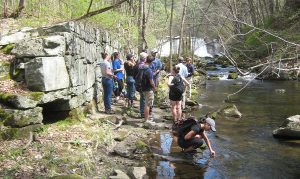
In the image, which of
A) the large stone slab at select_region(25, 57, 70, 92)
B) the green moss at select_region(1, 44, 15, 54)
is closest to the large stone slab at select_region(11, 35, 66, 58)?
the large stone slab at select_region(25, 57, 70, 92)

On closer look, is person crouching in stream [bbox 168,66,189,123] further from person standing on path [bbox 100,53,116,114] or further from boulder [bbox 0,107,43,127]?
boulder [bbox 0,107,43,127]

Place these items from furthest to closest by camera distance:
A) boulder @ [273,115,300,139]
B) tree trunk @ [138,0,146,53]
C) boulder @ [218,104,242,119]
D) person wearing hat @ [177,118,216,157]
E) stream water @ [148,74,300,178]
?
tree trunk @ [138,0,146,53] → boulder @ [218,104,242,119] → boulder @ [273,115,300,139] → person wearing hat @ [177,118,216,157] → stream water @ [148,74,300,178]

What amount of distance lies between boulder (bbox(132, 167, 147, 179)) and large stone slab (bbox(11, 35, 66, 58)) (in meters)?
3.47

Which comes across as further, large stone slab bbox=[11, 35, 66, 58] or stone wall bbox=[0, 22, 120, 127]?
large stone slab bbox=[11, 35, 66, 58]

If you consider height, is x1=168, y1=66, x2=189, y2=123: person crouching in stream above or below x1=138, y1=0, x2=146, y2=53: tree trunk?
below

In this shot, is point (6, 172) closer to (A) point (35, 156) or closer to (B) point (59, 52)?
(A) point (35, 156)

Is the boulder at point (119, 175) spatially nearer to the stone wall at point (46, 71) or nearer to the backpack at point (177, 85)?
the stone wall at point (46, 71)

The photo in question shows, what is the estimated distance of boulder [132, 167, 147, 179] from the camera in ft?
21.8

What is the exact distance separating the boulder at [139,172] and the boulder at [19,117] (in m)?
2.56

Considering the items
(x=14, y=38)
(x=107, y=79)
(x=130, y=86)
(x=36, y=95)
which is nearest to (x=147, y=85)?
(x=107, y=79)

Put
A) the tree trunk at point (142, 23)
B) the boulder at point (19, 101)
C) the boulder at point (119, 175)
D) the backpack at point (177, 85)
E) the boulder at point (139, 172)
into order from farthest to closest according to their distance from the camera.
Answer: the tree trunk at point (142, 23), the backpack at point (177, 85), the boulder at point (19, 101), the boulder at point (139, 172), the boulder at point (119, 175)

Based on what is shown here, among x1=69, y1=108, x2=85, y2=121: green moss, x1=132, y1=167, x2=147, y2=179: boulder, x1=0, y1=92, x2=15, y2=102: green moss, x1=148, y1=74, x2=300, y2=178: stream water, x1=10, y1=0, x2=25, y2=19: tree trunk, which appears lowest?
x1=148, y1=74, x2=300, y2=178: stream water

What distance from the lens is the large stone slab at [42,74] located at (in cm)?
804

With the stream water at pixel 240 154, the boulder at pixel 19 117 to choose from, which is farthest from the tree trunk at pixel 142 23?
the boulder at pixel 19 117
